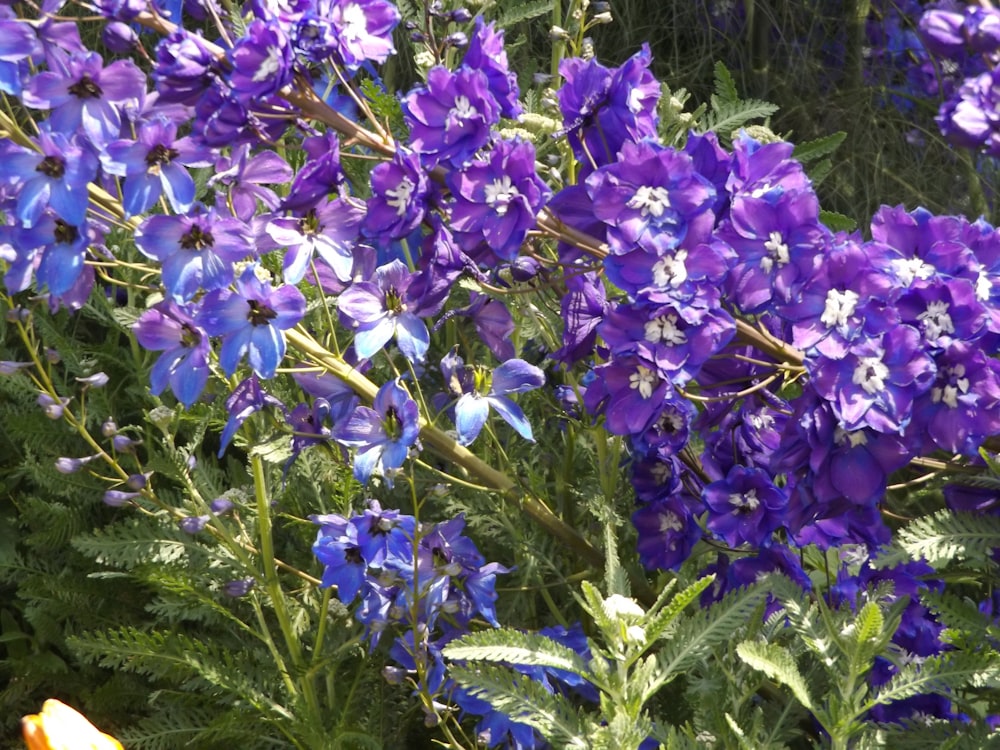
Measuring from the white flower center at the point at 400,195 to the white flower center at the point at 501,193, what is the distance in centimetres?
8

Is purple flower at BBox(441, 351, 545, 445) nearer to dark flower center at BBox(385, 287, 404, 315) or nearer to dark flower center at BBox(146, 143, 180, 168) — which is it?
dark flower center at BBox(385, 287, 404, 315)

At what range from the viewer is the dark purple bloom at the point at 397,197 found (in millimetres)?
1187

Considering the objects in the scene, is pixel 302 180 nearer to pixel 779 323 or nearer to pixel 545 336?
pixel 545 336

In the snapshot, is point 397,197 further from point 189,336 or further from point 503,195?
point 189,336

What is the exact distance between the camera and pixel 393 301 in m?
1.30

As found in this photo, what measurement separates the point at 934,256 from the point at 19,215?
897 millimetres

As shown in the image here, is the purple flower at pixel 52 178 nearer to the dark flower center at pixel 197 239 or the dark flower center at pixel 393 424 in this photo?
the dark flower center at pixel 197 239

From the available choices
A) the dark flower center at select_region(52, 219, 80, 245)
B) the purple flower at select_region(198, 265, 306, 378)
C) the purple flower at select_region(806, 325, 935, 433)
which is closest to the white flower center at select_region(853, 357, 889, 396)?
the purple flower at select_region(806, 325, 935, 433)

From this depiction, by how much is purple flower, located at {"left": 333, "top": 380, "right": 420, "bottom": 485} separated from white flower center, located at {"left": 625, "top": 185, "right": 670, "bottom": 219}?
317mm

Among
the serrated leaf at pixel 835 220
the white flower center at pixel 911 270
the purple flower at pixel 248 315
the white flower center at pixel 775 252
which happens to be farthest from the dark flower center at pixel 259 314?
the serrated leaf at pixel 835 220

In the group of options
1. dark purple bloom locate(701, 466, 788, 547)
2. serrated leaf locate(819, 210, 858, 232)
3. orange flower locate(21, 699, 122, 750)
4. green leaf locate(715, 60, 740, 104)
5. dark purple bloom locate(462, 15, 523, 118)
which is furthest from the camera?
green leaf locate(715, 60, 740, 104)

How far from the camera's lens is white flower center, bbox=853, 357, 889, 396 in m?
1.14

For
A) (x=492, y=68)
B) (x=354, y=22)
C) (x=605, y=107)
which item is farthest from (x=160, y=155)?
(x=605, y=107)

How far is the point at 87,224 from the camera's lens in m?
1.25
